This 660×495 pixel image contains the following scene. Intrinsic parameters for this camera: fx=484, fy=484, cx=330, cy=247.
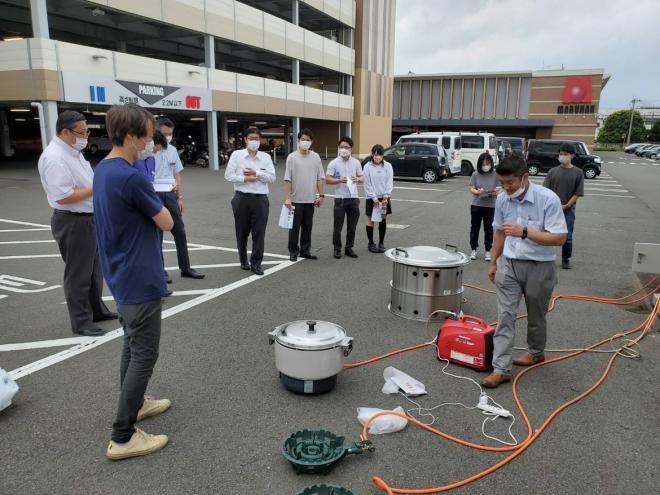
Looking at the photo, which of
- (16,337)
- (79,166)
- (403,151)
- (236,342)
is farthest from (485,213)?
(403,151)

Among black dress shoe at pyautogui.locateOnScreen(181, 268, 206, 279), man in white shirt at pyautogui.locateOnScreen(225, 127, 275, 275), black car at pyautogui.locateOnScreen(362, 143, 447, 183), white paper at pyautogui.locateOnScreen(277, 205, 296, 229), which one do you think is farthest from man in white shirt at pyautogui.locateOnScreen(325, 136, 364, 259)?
black car at pyautogui.locateOnScreen(362, 143, 447, 183)

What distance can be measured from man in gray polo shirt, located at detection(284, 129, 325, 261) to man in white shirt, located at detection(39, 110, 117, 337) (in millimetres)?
3178

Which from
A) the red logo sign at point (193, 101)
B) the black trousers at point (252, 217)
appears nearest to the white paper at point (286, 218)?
the black trousers at point (252, 217)

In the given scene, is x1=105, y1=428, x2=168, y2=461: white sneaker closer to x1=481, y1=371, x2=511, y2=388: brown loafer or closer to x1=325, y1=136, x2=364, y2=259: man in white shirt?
Result: x1=481, y1=371, x2=511, y2=388: brown loafer

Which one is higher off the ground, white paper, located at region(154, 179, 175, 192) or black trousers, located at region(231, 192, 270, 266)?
white paper, located at region(154, 179, 175, 192)

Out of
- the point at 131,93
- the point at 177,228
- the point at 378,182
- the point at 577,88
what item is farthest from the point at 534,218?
the point at 577,88

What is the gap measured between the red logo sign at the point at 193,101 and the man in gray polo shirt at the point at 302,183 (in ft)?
53.1

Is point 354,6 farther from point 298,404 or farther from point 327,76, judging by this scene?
point 298,404

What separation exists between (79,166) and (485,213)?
19.0ft

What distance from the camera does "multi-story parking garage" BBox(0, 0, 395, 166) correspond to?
16.5 metres

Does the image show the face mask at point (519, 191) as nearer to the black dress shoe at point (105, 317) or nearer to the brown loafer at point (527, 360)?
the brown loafer at point (527, 360)

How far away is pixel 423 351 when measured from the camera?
4.47 meters

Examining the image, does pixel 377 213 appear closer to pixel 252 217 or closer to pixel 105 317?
pixel 252 217

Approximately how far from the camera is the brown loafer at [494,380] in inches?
149
